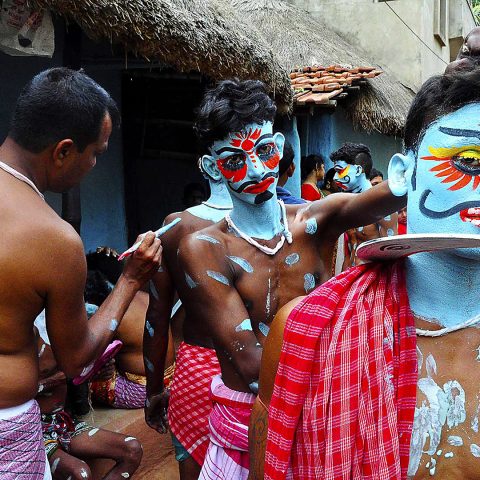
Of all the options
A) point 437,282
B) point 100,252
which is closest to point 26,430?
point 437,282

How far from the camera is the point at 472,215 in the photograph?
1306mm

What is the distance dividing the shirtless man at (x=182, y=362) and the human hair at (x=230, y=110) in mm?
535

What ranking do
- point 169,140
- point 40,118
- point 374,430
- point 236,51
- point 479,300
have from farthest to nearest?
point 169,140, point 236,51, point 40,118, point 479,300, point 374,430

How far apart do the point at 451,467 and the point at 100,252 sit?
392 centimetres

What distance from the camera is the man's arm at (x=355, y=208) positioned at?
6.43 feet

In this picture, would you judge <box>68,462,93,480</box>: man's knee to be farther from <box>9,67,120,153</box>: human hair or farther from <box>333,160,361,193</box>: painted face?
<box>333,160,361,193</box>: painted face

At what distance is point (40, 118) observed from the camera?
191cm

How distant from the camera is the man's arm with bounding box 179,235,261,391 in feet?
6.60

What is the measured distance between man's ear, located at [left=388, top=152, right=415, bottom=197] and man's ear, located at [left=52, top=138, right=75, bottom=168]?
996mm

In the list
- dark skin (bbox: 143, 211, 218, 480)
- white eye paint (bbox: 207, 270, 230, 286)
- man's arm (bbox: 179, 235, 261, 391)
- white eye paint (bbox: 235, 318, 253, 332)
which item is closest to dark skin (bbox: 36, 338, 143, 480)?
dark skin (bbox: 143, 211, 218, 480)

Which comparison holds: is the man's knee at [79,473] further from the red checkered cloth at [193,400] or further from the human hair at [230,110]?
the human hair at [230,110]

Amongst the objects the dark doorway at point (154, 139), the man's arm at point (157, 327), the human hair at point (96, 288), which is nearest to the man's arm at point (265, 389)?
the man's arm at point (157, 327)

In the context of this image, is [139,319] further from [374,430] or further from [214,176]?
[374,430]

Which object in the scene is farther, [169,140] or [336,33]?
[336,33]
